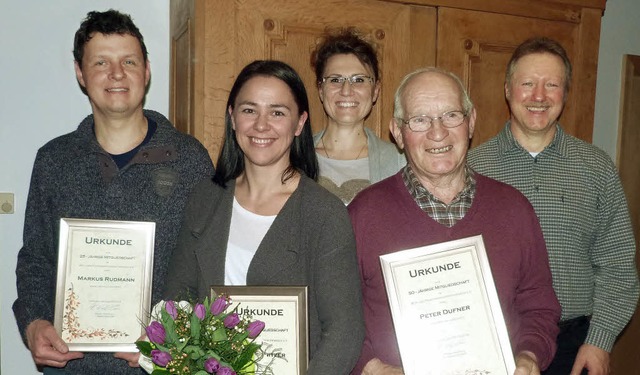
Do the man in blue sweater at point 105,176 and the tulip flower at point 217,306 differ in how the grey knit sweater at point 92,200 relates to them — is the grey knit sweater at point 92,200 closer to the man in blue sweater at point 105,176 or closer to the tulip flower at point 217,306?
the man in blue sweater at point 105,176

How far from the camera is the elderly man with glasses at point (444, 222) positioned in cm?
190

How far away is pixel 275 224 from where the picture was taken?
188cm

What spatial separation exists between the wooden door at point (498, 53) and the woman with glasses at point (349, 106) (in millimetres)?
426

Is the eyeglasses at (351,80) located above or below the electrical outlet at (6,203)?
above

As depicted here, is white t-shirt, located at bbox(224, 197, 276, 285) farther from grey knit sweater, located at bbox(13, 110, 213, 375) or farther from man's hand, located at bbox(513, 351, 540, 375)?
man's hand, located at bbox(513, 351, 540, 375)

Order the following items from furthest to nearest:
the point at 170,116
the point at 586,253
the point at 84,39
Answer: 1. the point at 170,116
2. the point at 586,253
3. the point at 84,39

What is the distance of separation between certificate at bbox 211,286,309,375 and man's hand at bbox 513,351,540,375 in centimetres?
57

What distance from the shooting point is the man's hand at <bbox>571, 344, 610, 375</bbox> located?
7.75 feet

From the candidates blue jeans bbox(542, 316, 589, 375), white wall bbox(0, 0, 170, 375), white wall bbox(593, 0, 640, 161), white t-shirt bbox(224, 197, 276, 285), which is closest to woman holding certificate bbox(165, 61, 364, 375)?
white t-shirt bbox(224, 197, 276, 285)

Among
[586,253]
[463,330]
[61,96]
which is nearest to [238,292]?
[463,330]

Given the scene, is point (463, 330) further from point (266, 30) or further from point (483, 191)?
point (266, 30)

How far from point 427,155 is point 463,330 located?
0.53 m

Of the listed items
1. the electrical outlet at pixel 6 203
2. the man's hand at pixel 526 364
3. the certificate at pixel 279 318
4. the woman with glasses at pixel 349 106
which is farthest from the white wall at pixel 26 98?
the man's hand at pixel 526 364

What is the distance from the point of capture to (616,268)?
8.04ft
